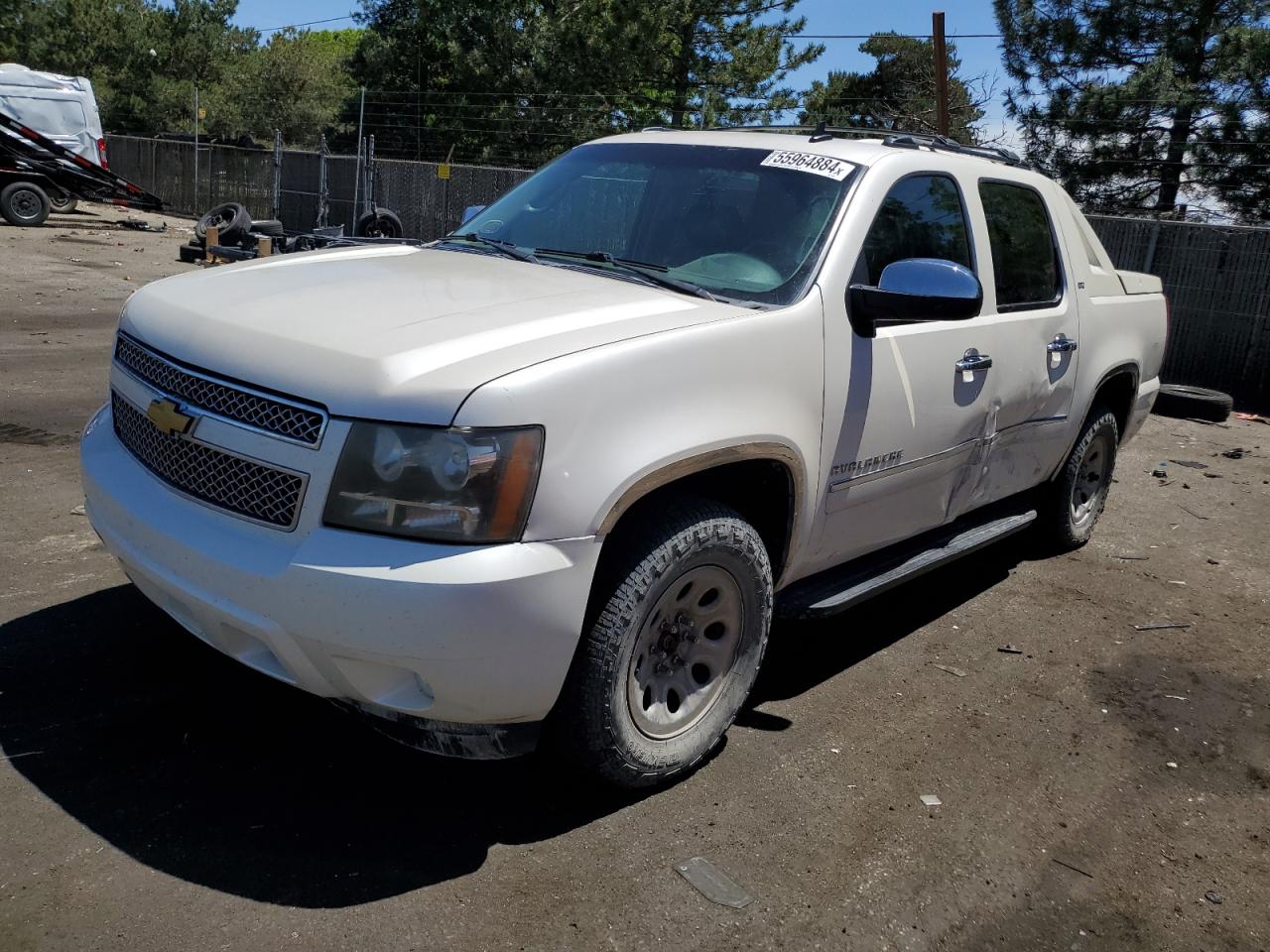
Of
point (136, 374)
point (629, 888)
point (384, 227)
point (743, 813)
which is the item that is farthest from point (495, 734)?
point (384, 227)

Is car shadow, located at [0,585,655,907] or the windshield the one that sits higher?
the windshield

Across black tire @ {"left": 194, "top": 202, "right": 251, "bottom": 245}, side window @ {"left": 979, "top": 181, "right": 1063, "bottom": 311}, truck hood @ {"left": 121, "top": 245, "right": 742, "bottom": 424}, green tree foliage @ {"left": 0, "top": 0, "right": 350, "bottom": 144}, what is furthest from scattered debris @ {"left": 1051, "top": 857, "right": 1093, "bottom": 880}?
green tree foliage @ {"left": 0, "top": 0, "right": 350, "bottom": 144}

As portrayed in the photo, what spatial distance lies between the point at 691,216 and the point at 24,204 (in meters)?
20.9

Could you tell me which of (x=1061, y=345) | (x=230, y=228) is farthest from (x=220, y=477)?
(x=230, y=228)

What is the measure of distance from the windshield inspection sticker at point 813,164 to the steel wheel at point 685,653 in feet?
5.06

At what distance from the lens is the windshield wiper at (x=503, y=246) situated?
13.4ft

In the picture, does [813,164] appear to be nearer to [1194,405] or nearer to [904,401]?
[904,401]

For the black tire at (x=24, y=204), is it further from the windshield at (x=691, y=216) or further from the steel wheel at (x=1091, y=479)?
the steel wheel at (x=1091, y=479)

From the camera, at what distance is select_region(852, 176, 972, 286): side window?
399 cm

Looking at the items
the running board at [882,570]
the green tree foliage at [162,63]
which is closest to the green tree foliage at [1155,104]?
the running board at [882,570]

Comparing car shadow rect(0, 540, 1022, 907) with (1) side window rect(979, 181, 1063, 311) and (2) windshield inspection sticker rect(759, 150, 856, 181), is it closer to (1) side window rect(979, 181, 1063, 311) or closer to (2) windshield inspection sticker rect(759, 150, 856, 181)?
(2) windshield inspection sticker rect(759, 150, 856, 181)

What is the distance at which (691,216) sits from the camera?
4098 mm

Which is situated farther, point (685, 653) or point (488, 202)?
point (488, 202)

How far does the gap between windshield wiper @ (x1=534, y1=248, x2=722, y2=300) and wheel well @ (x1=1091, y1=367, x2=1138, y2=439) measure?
3.05 m
